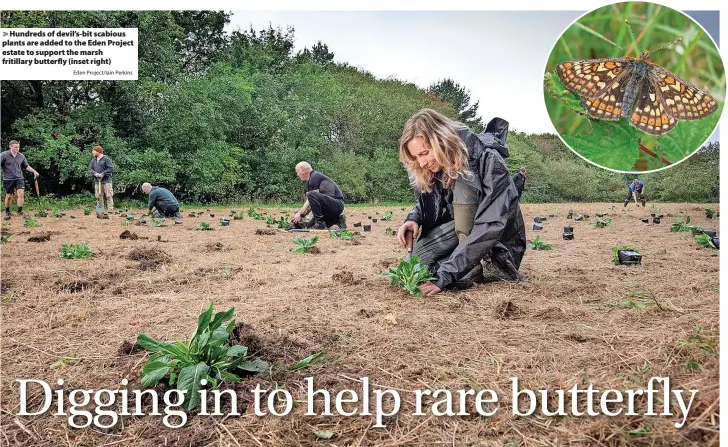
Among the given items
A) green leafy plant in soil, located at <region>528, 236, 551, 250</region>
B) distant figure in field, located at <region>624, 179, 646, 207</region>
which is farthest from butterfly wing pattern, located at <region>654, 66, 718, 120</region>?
distant figure in field, located at <region>624, 179, 646, 207</region>

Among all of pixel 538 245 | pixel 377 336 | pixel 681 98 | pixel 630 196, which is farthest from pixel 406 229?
pixel 630 196

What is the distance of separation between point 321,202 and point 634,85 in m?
6.39

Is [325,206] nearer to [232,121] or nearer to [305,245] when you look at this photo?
[232,121]

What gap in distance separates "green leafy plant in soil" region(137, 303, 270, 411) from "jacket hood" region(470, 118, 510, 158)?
2.38 metres

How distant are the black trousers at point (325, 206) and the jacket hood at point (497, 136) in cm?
517

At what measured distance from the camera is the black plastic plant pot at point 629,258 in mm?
5059

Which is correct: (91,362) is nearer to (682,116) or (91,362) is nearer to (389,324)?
(389,324)

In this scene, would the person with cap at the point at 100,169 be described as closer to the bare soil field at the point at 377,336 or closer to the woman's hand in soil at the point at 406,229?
the bare soil field at the point at 377,336

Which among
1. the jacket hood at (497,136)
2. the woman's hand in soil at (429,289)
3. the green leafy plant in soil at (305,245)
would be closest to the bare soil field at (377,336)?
the woman's hand in soil at (429,289)

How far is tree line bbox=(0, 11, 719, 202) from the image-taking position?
4137 millimetres

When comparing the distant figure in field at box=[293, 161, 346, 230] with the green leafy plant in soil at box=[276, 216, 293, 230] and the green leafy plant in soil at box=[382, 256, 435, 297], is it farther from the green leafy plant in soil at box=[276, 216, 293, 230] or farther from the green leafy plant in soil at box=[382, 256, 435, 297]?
the green leafy plant in soil at box=[382, 256, 435, 297]

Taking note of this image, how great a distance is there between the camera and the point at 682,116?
10.1ft

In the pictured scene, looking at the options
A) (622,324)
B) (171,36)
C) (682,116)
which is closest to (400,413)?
(622,324)

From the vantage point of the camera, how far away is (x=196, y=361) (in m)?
2.27
